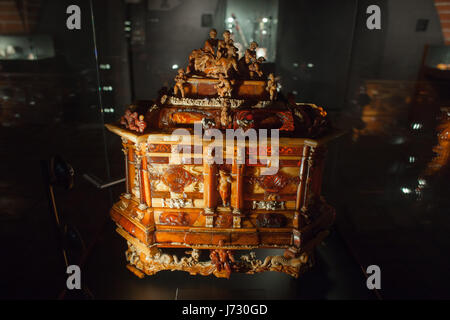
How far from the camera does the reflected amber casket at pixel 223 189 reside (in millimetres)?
4246

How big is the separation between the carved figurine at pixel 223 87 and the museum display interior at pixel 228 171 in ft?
0.07

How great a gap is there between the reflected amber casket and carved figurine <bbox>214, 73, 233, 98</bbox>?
108 mm

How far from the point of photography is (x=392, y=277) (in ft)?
14.6

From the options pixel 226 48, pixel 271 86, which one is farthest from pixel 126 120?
pixel 271 86

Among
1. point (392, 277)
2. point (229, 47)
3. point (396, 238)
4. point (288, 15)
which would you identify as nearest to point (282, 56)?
point (288, 15)

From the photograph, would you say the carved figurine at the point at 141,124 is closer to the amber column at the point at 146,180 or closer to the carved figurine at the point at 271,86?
the amber column at the point at 146,180

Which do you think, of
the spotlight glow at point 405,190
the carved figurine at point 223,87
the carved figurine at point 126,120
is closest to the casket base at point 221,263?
the spotlight glow at point 405,190

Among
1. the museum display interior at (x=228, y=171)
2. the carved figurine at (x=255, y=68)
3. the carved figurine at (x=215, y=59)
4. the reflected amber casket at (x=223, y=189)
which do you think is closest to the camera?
the museum display interior at (x=228, y=171)

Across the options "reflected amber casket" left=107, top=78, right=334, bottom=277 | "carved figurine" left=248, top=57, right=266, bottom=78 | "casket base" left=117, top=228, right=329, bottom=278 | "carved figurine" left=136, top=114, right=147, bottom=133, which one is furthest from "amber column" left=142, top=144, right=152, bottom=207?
"carved figurine" left=248, top=57, right=266, bottom=78

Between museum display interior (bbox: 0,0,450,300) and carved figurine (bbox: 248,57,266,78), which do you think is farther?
carved figurine (bbox: 248,57,266,78)

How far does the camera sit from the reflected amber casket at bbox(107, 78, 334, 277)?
13.9 ft

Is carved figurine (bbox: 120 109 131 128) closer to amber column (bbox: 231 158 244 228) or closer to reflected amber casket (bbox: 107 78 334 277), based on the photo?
reflected amber casket (bbox: 107 78 334 277)

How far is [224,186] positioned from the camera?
4.31m

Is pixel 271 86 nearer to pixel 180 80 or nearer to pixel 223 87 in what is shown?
pixel 223 87
